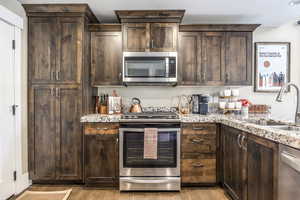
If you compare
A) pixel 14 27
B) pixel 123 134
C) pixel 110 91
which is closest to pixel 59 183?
pixel 123 134

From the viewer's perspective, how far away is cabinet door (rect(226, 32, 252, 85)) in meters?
3.36

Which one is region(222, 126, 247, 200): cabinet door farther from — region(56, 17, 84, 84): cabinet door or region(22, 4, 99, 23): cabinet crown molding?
region(22, 4, 99, 23): cabinet crown molding

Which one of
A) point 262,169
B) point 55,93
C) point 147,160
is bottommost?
point 147,160

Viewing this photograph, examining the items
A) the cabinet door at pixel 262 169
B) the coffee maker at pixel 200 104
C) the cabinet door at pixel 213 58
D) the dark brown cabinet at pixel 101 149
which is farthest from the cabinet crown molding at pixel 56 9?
the cabinet door at pixel 262 169

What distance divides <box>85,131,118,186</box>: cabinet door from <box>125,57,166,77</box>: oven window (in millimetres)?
926

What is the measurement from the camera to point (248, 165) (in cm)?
212

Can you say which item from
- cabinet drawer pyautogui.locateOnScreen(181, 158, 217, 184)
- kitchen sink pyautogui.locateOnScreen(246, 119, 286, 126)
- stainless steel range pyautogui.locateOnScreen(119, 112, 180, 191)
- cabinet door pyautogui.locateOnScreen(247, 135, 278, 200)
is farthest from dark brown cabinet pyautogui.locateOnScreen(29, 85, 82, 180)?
kitchen sink pyautogui.locateOnScreen(246, 119, 286, 126)

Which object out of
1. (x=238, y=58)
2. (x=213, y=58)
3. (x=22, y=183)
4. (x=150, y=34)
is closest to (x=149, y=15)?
(x=150, y=34)

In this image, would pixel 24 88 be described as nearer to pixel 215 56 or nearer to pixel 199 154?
pixel 199 154

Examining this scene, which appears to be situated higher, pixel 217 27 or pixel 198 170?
pixel 217 27

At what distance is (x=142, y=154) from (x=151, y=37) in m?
1.63

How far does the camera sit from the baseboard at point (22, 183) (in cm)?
279

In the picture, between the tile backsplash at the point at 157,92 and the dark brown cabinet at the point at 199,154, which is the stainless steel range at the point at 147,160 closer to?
the dark brown cabinet at the point at 199,154

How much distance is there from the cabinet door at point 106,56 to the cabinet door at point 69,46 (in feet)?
1.07
